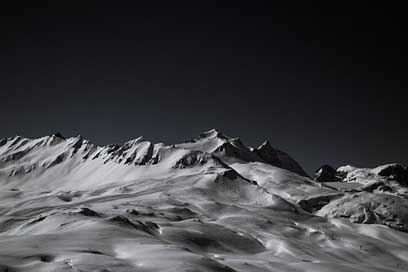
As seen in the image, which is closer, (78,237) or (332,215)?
(78,237)

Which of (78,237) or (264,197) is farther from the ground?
(264,197)

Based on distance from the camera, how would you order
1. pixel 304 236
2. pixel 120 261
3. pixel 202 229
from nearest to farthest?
pixel 120 261 < pixel 202 229 < pixel 304 236

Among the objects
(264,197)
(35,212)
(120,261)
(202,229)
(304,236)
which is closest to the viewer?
(120,261)

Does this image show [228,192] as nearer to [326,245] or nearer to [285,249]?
[326,245]

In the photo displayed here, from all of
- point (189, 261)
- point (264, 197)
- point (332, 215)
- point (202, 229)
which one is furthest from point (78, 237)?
point (332, 215)

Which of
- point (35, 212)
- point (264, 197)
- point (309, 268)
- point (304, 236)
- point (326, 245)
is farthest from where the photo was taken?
point (264, 197)

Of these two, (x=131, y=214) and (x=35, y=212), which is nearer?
(x=131, y=214)

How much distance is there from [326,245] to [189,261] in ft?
239

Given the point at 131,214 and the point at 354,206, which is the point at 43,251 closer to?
the point at 131,214

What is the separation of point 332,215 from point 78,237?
12905cm

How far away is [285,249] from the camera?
70000 mm

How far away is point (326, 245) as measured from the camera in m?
94.6

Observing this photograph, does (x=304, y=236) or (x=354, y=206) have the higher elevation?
(x=354, y=206)

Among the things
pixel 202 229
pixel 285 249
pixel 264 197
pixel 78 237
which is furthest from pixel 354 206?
pixel 78 237
